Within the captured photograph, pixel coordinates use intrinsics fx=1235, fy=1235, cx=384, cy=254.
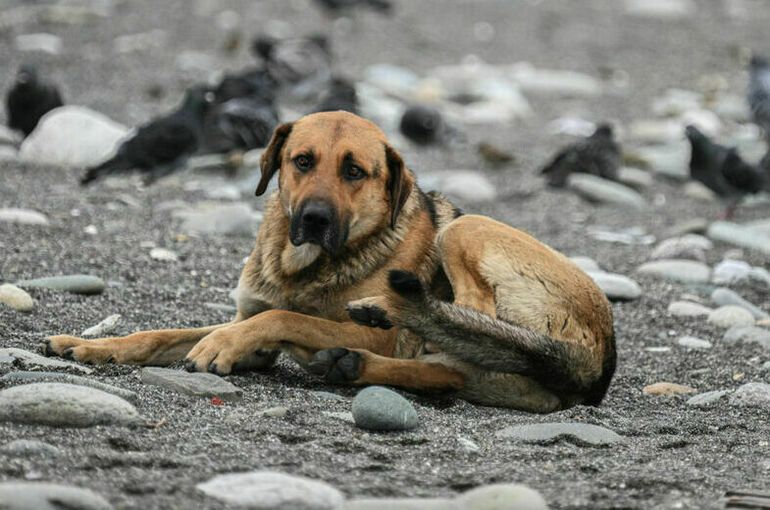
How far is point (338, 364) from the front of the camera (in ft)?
18.5

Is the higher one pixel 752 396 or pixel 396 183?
pixel 396 183

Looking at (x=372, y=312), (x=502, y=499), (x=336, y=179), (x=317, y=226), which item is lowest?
(x=502, y=499)

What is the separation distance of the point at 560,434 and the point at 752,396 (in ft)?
4.84

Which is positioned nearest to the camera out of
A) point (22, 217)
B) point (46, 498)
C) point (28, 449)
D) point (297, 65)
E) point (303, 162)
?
point (46, 498)

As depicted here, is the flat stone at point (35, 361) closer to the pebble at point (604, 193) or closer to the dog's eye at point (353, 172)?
the dog's eye at point (353, 172)

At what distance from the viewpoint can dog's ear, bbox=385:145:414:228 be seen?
6.09 meters

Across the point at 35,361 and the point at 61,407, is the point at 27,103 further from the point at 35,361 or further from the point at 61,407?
the point at 61,407

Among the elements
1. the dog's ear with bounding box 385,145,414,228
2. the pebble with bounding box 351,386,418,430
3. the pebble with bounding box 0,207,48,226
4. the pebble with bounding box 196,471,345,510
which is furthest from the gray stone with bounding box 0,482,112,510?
the pebble with bounding box 0,207,48,226

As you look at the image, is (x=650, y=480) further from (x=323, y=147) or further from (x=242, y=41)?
(x=242, y=41)

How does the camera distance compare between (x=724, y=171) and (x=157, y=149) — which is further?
(x=724, y=171)

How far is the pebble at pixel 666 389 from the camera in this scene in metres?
6.42

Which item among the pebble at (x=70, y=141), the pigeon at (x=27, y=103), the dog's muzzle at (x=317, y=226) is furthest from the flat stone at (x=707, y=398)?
the pigeon at (x=27, y=103)

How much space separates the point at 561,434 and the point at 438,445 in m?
0.60

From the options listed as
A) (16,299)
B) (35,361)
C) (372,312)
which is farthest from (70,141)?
(372,312)
